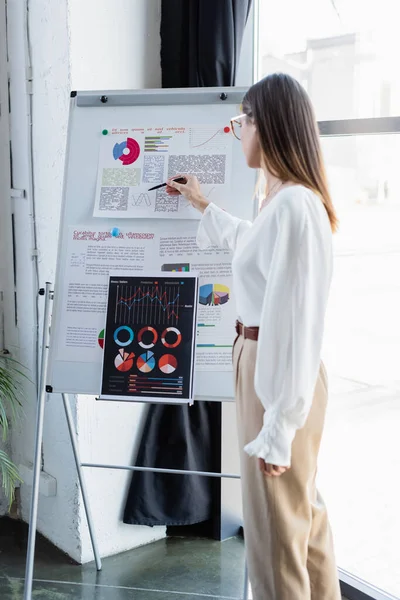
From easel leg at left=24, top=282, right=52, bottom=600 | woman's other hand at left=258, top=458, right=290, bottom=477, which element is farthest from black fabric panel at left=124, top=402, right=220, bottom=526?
woman's other hand at left=258, top=458, right=290, bottom=477

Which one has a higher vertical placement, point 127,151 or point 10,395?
point 127,151

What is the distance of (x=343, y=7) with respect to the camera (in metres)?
2.27

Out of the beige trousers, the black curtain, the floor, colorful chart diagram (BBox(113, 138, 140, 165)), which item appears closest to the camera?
the beige trousers

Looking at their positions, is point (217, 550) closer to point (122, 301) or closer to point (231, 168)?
point (122, 301)

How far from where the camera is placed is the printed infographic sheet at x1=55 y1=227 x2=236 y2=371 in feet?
6.81

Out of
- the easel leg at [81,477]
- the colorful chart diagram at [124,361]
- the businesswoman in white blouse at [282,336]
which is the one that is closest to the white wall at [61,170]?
the easel leg at [81,477]

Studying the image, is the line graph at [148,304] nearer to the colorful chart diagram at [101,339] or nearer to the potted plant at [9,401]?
the colorful chart diagram at [101,339]

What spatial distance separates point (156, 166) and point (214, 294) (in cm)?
42

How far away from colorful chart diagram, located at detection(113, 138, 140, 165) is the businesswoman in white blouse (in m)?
0.54

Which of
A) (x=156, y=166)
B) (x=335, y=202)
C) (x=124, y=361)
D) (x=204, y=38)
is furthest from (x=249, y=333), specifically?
(x=204, y=38)

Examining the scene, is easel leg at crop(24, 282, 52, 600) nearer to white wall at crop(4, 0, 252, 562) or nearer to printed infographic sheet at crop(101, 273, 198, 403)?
printed infographic sheet at crop(101, 273, 198, 403)

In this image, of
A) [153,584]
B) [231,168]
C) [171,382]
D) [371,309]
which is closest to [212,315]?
[171,382]

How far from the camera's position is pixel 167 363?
2.05m

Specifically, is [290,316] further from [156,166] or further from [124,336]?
[156,166]
